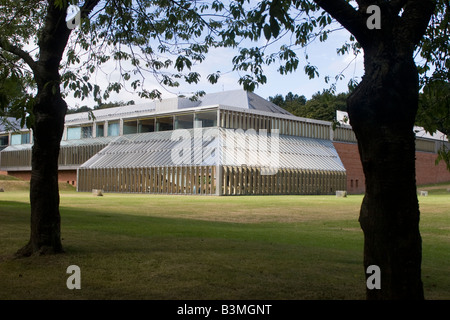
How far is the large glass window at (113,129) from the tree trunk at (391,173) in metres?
61.8

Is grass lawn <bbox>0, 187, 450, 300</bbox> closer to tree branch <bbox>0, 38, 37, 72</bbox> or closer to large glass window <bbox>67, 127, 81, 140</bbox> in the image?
tree branch <bbox>0, 38, 37, 72</bbox>

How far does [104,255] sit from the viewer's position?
949 cm

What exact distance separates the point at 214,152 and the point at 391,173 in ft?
146

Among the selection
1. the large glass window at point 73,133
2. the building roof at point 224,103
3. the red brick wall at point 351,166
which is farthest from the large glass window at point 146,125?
the red brick wall at point 351,166

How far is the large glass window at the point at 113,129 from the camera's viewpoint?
65.3 metres

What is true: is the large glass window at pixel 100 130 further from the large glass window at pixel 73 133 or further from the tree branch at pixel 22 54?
the tree branch at pixel 22 54

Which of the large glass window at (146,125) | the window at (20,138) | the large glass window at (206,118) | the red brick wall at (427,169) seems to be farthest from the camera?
the window at (20,138)

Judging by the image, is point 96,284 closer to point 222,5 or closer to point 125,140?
point 222,5

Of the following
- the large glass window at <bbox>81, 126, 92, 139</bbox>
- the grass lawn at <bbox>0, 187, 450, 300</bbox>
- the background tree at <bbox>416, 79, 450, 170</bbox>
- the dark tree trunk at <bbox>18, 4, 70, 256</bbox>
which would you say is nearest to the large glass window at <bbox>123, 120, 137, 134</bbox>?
the large glass window at <bbox>81, 126, 92, 139</bbox>

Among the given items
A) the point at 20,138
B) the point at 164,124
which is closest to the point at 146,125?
the point at 164,124

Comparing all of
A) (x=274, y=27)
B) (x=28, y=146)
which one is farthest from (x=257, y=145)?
(x=274, y=27)

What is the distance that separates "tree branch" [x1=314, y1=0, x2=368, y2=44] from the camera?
546 cm

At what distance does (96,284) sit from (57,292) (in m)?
0.65

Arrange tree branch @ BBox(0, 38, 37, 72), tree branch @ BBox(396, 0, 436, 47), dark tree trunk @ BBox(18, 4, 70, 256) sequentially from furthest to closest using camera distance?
1. tree branch @ BBox(0, 38, 37, 72)
2. dark tree trunk @ BBox(18, 4, 70, 256)
3. tree branch @ BBox(396, 0, 436, 47)
